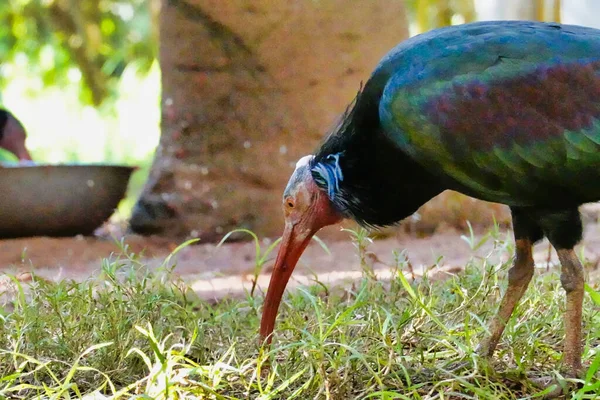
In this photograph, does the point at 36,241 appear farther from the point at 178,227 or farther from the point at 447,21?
the point at 447,21

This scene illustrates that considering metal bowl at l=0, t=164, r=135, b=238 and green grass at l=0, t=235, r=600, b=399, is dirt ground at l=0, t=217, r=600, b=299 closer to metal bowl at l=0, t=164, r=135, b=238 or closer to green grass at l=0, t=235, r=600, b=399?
metal bowl at l=0, t=164, r=135, b=238

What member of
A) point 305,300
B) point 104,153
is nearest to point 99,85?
point 104,153

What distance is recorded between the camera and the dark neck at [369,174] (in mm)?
2748

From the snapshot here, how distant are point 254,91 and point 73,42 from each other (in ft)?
33.4

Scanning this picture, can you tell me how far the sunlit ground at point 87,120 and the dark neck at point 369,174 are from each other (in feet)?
21.8

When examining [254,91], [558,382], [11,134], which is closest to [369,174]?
[558,382]

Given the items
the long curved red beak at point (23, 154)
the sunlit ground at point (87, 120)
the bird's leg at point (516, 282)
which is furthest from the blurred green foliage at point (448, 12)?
the bird's leg at point (516, 282)

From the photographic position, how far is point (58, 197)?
18.0 ft

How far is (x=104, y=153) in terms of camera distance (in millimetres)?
11078

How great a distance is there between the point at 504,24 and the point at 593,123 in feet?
1.52

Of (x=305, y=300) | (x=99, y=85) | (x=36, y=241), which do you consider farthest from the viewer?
(x=99, y=85)

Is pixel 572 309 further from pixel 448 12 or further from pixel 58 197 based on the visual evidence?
pixel 448 12

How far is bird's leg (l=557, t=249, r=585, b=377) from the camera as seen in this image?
249 centimetres

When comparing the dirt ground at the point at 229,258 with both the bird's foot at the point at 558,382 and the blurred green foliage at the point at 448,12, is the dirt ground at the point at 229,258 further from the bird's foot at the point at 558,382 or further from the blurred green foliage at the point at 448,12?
the blurred green foliage at the point at 448,12
